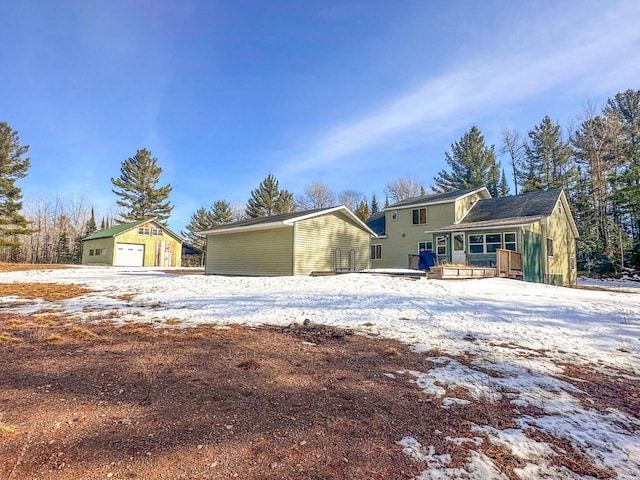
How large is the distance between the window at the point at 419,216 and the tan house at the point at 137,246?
953 inches

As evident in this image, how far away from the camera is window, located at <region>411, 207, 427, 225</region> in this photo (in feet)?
74.2

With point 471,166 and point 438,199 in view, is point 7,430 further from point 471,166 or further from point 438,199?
point 471,166

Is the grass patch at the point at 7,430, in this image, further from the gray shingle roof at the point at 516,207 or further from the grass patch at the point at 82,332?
the gray shingle roof at the point at 516,207

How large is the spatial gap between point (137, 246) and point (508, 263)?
30.8 metres

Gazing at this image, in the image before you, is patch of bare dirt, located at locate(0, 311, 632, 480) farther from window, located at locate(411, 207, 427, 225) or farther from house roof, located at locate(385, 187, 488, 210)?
window, located at locate(411, 207, 427, 225)

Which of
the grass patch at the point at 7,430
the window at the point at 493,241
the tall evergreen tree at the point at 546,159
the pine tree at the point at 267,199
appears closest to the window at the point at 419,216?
the window at the point at 493,241

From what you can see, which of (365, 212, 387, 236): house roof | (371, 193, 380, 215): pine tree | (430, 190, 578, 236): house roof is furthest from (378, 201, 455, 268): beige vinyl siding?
(371, 193, 380, 215): pine tree

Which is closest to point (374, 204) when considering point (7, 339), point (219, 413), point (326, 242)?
point (326, 242)

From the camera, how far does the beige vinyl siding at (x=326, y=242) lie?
1508 centimetres

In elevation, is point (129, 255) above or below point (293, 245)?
below

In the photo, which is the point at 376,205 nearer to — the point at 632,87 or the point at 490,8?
the point at 632,87

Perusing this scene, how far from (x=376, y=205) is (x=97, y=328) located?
1619 inches

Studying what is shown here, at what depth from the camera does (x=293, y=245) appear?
14.7 meters

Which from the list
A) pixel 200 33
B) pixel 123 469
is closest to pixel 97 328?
pixel 123 469
